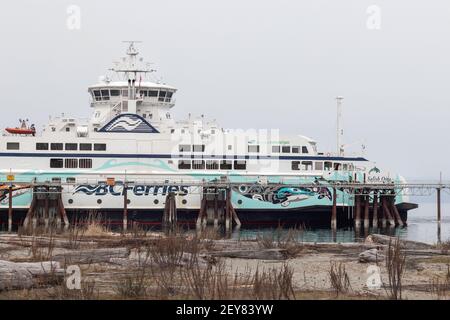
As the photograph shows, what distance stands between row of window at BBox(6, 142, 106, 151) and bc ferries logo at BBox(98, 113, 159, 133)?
115 centimetres

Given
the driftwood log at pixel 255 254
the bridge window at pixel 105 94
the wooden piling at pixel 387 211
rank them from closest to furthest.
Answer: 1. the driftwood log at pixel 255 254
2. the wooden piling at pixel 387 211
3. the bridge window at pixel 105 94

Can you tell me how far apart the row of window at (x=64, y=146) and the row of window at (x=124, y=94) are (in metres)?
4.82

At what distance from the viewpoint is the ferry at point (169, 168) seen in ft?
157

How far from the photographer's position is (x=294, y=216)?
48875mm

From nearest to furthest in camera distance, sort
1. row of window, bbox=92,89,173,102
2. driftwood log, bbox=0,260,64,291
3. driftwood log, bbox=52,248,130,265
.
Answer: driftwood log, bbox=0,260,64,291, driftwood log, bbox=52,248,130,265, row of window, bbox=92,89,173,102

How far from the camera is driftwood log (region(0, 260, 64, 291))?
48.3ft

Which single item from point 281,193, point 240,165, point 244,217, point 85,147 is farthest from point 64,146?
point 281,193

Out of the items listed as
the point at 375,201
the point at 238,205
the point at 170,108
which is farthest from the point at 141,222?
the point at 375,201

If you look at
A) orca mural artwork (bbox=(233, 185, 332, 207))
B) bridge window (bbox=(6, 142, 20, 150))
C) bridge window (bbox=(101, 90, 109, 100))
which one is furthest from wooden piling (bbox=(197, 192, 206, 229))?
bridge window (bbox=(6, 142, 20, 150))

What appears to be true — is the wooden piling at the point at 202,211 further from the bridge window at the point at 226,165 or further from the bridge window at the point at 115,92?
the bridge window at the point at 115,92

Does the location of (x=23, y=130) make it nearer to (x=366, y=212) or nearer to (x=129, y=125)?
(x=129, y=125)

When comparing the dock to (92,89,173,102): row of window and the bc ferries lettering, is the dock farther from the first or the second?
(92,89,173,102): row of window

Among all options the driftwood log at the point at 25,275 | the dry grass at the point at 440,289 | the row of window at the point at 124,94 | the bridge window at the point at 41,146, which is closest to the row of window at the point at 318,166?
the row of window at the point at 124,94

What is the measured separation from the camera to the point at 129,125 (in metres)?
49.7
